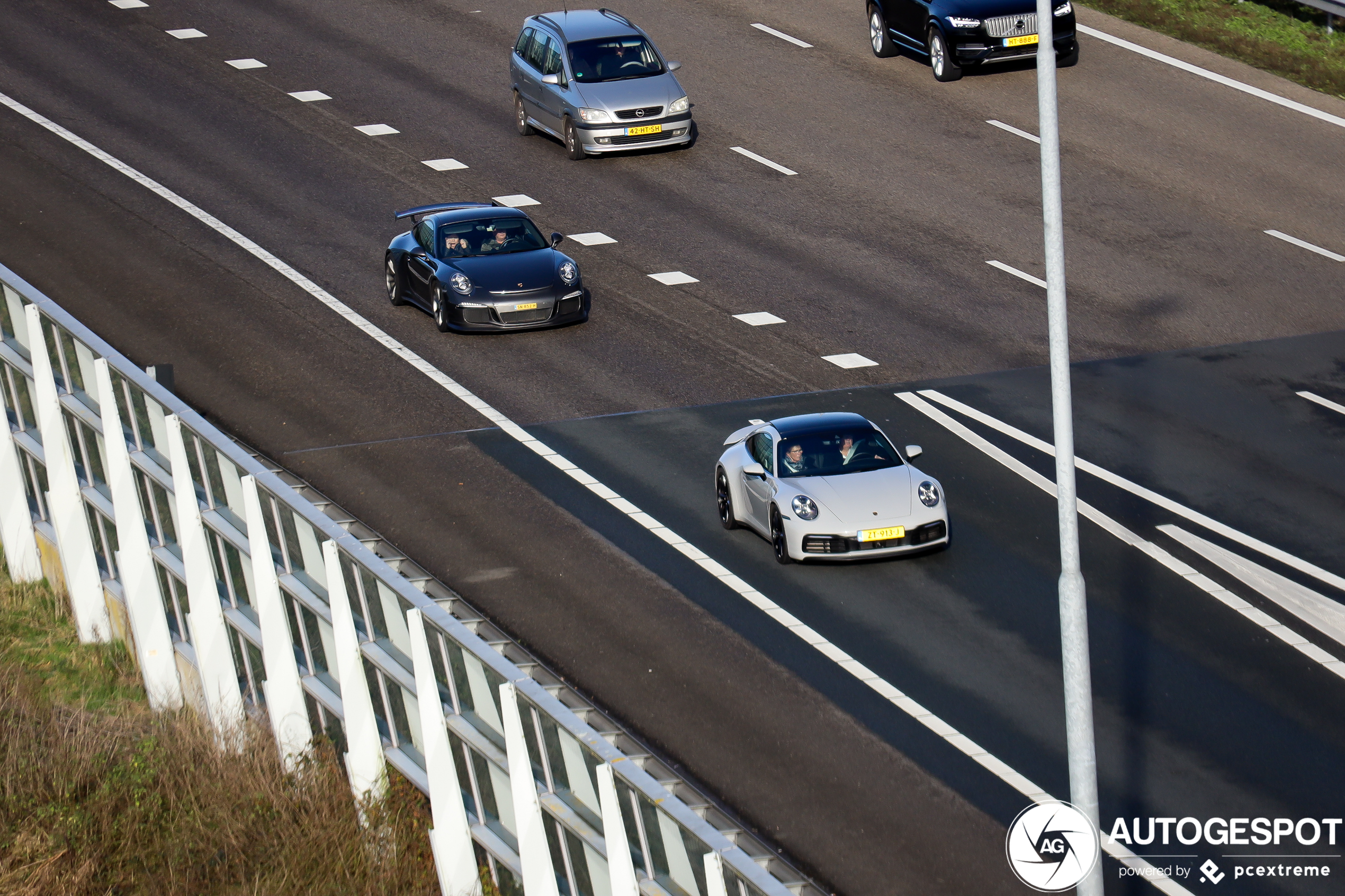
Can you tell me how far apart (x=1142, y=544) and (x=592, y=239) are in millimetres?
11321

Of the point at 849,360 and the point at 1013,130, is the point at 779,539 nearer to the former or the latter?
the point at 849,360

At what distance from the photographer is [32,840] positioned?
11914mm

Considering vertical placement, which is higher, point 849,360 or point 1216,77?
point 1216,77

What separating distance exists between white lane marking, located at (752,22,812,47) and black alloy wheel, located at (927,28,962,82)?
3.05 m

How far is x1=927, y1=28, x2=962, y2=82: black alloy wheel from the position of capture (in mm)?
30281

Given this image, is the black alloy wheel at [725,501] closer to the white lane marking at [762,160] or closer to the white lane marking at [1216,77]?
the white lane marking at [762,160]

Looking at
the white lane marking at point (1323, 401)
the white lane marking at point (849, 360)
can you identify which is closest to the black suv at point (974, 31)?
the white lane marking at point (849, 360)

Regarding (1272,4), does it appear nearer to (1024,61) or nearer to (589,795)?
(1024,61)

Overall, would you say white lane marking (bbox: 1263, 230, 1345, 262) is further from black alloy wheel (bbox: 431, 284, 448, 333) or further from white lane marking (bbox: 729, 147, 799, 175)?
black alloy wheel (bbox: 431, 284, 448, 333)

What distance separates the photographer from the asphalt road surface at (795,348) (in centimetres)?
1354

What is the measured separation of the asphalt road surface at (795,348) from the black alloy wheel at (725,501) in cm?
20

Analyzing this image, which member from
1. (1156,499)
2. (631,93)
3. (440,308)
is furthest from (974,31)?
(1156,499)

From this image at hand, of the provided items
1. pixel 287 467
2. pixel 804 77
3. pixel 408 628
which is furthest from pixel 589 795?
pixel 804 77

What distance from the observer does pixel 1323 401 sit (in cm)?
2009
